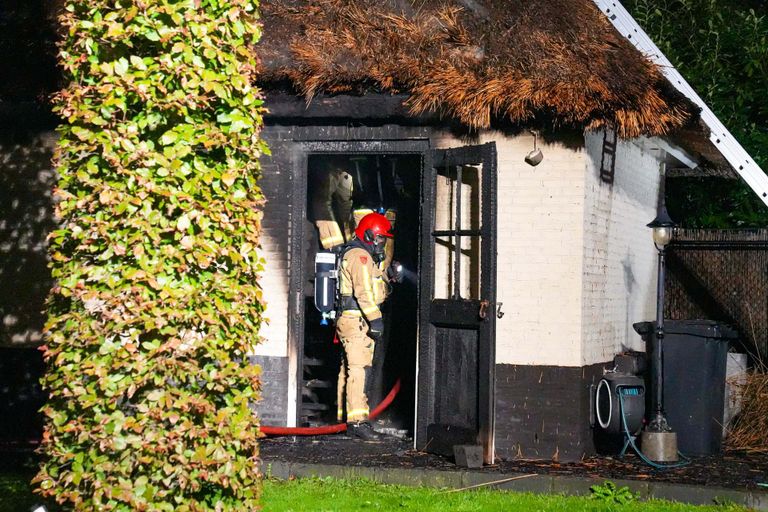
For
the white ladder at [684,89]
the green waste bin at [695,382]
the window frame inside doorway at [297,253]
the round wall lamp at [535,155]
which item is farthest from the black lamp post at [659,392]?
the window frame inside doorway at [297,253]

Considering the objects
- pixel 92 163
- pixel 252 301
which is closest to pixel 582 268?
pixel 252 301

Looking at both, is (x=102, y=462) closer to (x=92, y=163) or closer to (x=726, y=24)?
(x=92, y=163)

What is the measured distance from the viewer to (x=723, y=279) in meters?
13.3

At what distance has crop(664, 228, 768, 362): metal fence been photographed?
42.7 feet

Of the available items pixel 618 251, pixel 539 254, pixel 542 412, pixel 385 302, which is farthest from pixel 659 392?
pixel 385 302

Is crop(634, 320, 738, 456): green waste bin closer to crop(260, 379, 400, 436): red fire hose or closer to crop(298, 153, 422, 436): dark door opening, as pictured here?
crop(298, 153, 422, 436): dark door opening

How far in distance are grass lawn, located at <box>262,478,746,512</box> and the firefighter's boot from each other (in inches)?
79.0

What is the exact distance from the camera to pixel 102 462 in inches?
206

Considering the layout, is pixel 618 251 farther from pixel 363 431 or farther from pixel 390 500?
pixel 390 500

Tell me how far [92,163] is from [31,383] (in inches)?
217

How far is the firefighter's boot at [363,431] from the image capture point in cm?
1023

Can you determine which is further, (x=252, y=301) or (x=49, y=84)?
(x=49, y=84)

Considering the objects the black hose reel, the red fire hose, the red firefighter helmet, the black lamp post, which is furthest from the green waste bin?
the red fire hose

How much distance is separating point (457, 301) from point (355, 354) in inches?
70.2
